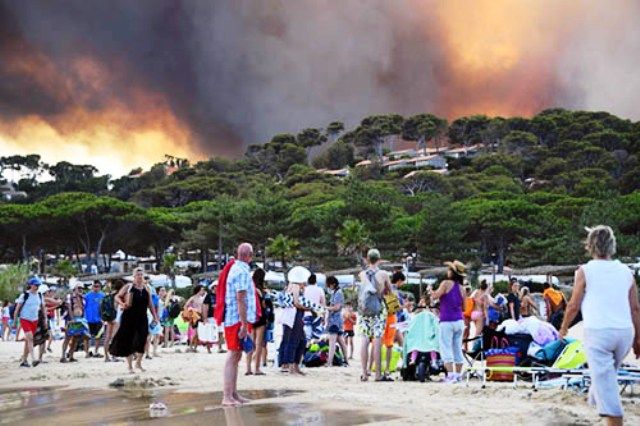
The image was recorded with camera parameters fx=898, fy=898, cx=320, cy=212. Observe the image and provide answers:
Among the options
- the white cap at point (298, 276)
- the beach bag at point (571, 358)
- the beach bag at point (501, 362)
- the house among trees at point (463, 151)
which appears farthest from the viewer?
the house among trees at point (463, 151)

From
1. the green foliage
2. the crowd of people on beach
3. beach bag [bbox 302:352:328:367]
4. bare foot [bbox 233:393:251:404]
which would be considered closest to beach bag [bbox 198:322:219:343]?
the crowd of people on beach

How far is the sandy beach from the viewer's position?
23.7ft

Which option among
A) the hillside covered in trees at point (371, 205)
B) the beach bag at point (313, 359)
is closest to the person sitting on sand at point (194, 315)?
the beach bag at point (313, 359)

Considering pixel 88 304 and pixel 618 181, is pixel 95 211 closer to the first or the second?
pixel 618 181

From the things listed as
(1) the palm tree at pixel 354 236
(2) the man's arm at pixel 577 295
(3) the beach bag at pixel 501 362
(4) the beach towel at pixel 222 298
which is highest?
(1) the palm tree at pixel 354 236

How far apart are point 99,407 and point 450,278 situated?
4452 millimetres

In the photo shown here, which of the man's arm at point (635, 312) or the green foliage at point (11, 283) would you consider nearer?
the man's arm at point (635, 312)

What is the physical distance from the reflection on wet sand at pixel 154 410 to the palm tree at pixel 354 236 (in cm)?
4515

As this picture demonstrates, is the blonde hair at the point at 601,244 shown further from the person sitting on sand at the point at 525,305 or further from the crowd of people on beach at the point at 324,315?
the person sitting on sand at the point at 525,305

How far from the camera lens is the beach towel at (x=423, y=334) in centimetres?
1110

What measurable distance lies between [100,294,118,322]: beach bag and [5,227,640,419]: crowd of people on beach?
2 centimetres

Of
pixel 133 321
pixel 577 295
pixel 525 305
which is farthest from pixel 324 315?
pixel 577 295

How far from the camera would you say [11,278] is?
45.0m

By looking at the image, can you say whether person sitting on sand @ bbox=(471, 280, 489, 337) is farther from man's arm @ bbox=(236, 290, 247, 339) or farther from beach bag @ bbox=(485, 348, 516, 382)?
man's arm @ bbox=(236, 290, 247, 339)
